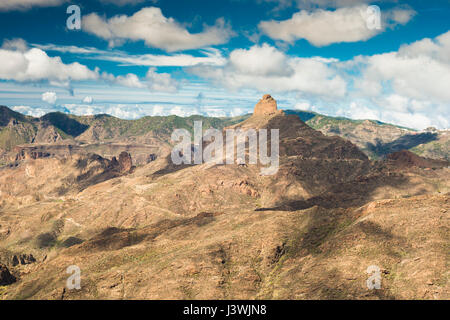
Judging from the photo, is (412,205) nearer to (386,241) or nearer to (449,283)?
(386,241)

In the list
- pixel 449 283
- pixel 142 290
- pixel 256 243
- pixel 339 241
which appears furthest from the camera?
pixel 256 243

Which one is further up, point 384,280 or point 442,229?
point 442,229

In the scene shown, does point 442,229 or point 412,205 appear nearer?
point 442,229
